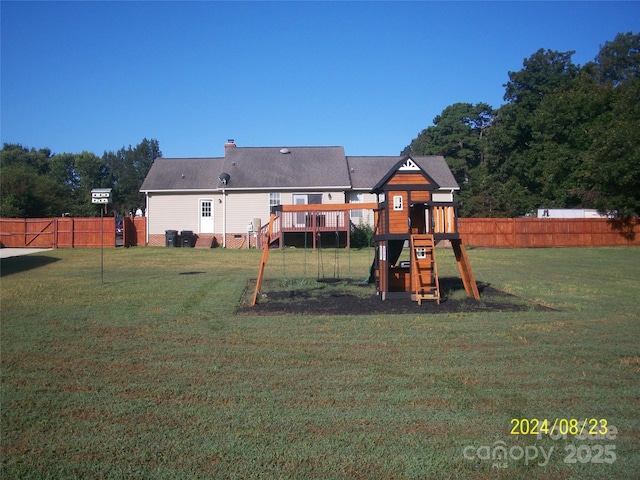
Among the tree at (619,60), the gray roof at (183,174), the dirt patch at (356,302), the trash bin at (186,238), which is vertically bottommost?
the dirt patch at (356,302)

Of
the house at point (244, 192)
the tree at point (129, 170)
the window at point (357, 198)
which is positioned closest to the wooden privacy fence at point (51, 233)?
the house at point (244, 192)

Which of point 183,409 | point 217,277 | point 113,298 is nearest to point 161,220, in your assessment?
point 217,277

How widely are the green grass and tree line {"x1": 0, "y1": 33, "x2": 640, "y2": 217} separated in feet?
65.4

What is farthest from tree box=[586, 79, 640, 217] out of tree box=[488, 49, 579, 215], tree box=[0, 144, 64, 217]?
tree box=[0, 144, 64, 217]

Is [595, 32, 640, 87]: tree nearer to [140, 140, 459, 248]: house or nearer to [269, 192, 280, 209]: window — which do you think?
[140, 140, 459, 248]: house

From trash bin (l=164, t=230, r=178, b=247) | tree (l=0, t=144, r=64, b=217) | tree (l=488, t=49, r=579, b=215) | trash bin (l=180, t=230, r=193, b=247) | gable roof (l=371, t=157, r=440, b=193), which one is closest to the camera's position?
gable roof (l=371, t=157, r=440, b=193)

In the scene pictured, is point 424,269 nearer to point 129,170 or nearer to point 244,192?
point 244,192

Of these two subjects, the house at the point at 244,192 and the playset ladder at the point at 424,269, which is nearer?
the playset ladder at the point at 424,269

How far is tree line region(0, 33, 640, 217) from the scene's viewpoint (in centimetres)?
3581

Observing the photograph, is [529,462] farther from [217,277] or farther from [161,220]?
[161,220]

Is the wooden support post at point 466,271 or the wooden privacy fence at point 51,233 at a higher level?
the wooden privacy fence at point 51,233

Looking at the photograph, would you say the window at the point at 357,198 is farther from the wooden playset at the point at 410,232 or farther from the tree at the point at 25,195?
the tree at the point at 25,195

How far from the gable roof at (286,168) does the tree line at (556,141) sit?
1528cm

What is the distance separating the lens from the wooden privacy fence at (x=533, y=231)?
3434 centimetres
